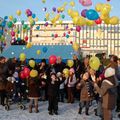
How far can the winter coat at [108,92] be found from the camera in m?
7.54

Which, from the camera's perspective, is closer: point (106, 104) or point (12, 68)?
point (106, 104)

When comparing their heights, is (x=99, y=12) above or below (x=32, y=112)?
above

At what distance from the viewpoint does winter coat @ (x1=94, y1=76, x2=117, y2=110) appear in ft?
24.7

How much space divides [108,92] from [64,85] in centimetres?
587

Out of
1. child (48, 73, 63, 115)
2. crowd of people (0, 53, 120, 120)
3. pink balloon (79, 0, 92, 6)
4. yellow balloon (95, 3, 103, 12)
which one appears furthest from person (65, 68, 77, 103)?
yellow balloon (95, 3, 103, 12)

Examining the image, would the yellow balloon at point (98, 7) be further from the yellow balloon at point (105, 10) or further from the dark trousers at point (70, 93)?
the dark trousers at point (70, 93)

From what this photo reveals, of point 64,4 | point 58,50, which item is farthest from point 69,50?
point 64,4

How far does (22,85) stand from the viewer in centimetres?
1215

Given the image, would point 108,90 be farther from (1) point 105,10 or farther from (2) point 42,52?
(2) point 42,52

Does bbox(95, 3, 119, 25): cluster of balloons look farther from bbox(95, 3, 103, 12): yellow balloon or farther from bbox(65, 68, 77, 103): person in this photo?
bbox(65, 68, 77, 103): person

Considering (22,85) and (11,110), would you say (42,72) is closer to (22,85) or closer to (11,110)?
(22,85)

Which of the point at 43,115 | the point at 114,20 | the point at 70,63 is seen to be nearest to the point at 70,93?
the point at 70,63

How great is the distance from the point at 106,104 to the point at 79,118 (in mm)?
2212

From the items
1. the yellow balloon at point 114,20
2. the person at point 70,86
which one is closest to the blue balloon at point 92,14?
the yellow balloon at point 114,20
